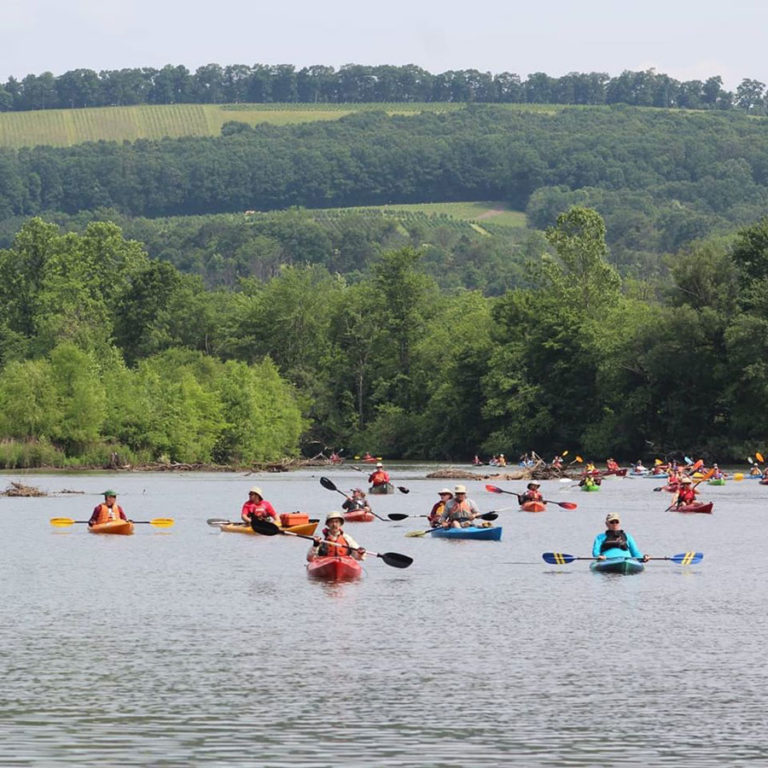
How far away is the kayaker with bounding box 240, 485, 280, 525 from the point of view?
42938mm

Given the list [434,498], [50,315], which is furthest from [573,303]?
[434,498]

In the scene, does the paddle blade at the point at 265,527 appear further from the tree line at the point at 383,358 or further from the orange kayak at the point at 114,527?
the tree line at the point at 383,358

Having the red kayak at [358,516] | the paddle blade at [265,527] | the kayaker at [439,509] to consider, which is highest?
the paddle blade at [265,527]

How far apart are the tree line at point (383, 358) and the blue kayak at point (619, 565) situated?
58879mm

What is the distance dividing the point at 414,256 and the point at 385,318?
5324 mm

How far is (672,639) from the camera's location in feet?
92.6

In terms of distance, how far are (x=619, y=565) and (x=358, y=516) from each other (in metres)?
17.8

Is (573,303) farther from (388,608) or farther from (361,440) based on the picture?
(388,608)

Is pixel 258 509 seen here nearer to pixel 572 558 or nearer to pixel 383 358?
pixel 572 558

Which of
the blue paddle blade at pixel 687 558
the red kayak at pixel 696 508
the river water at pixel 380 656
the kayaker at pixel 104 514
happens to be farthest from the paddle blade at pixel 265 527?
the red kayak at pixel 696 508

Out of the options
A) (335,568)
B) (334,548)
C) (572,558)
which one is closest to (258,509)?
(335,568)

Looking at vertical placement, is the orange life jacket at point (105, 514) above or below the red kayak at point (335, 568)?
below

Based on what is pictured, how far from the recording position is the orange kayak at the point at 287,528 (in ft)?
146

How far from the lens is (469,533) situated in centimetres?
4600
